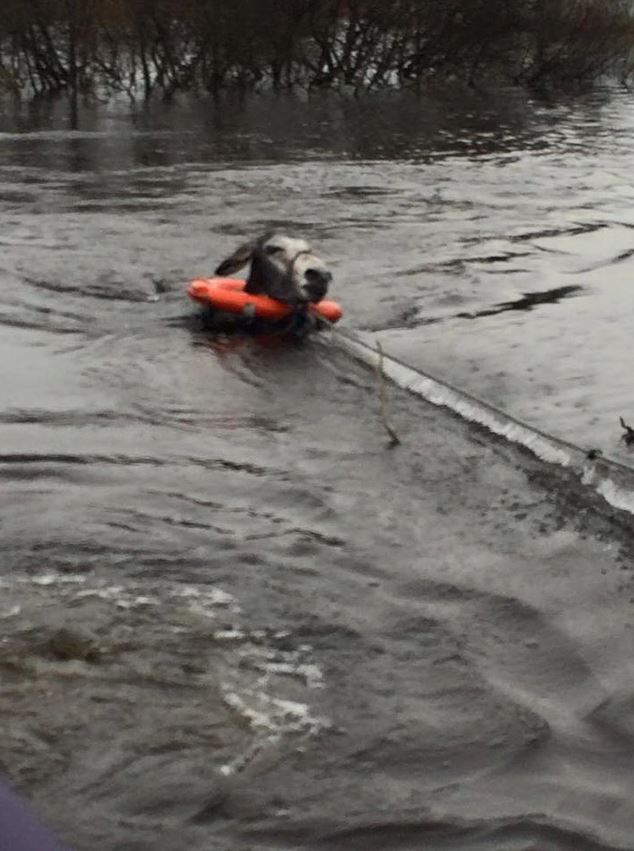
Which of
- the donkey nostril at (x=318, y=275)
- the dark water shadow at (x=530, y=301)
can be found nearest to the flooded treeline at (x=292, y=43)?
the dark water shadow at (x=530, y=301)

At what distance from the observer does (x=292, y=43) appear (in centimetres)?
3500

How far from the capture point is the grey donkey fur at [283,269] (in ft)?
32.0

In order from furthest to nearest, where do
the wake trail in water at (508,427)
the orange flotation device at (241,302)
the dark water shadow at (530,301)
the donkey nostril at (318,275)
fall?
the dark water shadow at (530,301), the orange flotation device at (241,302), the donkey nostril at (318,275), the wake trail in water at (508,427)

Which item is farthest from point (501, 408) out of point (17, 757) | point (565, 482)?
point (17, 757)

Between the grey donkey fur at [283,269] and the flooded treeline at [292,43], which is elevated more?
the flooded treeline at [292,43]

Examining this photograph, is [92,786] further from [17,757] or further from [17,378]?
[17,378]

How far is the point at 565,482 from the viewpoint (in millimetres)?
7164

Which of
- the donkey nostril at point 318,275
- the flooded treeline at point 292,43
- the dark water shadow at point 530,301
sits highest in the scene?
the flooded treeline at point 292,43

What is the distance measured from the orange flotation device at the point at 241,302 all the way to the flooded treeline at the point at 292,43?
2302cm

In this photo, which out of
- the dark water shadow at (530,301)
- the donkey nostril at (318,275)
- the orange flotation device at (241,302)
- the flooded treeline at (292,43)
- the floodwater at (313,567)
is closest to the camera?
the floodwater at (313,567)

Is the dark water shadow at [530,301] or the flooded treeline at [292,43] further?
the flooded treeline at [292,43]

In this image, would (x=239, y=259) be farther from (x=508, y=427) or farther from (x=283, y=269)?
(x=508, y=427)

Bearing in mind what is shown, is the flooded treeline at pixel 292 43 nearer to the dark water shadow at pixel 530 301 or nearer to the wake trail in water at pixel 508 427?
the dark water shadow at pixel 530 301

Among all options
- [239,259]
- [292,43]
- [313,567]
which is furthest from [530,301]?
[292,43]
